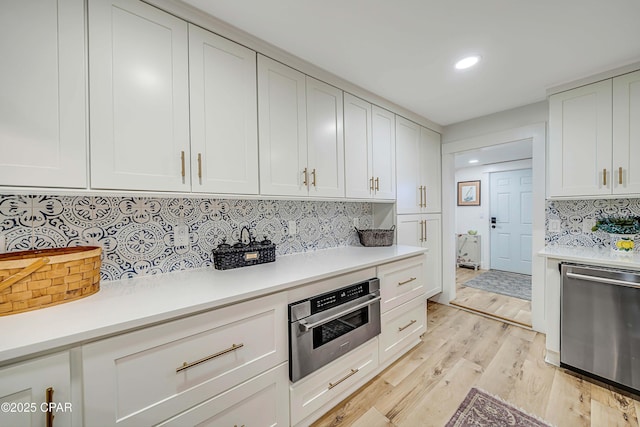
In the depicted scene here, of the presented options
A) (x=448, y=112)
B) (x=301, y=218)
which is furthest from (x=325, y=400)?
(x=448, y=112)

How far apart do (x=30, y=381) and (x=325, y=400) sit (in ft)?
4.52

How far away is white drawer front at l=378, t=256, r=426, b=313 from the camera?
1933mm

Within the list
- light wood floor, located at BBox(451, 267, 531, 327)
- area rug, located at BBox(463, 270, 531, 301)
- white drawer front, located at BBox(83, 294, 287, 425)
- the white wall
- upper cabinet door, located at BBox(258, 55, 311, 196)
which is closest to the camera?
white drawer front, located at BBox(83, 294, 287, 425)

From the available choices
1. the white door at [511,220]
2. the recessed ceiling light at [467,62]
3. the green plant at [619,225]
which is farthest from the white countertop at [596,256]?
the white door at [511,220]

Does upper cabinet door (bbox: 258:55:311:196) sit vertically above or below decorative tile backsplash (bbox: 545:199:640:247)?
above

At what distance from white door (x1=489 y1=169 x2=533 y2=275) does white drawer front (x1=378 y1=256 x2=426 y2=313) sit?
3.80 metres

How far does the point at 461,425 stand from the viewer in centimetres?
151

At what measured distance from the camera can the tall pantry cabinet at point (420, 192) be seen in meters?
2.72

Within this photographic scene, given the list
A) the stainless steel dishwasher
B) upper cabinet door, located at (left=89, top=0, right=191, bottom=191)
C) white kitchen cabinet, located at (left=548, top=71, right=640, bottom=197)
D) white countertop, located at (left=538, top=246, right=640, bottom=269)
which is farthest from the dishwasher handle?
upper cabinet door, located at (left=89, top=0, right=191, bottom=191)

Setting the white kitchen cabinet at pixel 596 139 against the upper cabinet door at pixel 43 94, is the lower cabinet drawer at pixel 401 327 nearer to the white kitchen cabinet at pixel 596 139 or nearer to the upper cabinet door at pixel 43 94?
the white kitchen cabinet at pixel 596 139

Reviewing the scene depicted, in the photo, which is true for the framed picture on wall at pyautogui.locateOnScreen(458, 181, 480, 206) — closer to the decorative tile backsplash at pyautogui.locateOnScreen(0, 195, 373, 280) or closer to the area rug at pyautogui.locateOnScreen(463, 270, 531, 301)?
the area rug at pyautogui.locateOnScreen(463, 270, 531, 301)

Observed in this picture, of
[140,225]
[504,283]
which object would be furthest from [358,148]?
[504,283]

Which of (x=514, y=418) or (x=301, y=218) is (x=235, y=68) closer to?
(x=301, y=218)

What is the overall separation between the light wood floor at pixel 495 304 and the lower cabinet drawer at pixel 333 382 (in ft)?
6.66
